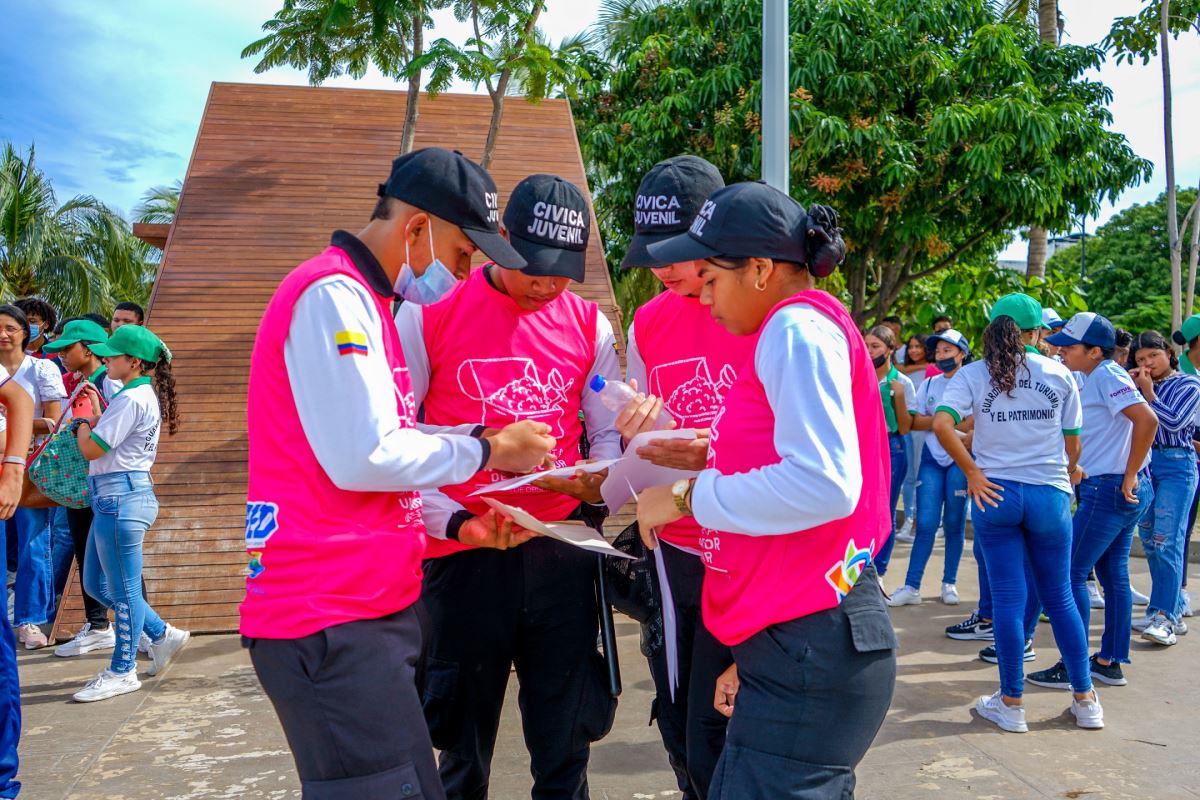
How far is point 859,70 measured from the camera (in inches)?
455

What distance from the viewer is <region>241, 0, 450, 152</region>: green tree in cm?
864

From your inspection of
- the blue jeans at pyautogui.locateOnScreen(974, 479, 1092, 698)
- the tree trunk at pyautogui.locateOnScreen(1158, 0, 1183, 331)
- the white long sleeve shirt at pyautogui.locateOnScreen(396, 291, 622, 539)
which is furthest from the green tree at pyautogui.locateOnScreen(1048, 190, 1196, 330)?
Result: the white long sleeve shirt at pyautogui.locateOnScreen(396, 291, 622, 539)

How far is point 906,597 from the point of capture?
6.80 m

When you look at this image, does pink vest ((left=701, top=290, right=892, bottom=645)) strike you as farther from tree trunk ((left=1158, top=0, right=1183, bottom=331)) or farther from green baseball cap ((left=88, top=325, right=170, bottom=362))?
tree trunk ((left=1158, top=0, right=1183, bottom=331))

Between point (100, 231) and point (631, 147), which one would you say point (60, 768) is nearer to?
point (631, 147)

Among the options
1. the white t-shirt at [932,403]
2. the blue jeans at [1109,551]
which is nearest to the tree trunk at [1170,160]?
the white t-shirt at [932,403]

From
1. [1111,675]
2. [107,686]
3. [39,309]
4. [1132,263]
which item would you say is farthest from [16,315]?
[1132,263]

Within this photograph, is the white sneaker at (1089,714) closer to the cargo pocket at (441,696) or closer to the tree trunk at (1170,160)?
the cargo pocket at (441,696)

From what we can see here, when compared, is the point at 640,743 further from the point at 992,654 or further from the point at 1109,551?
the point at 1109,551

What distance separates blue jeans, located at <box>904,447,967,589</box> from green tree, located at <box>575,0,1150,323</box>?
512 centimetres

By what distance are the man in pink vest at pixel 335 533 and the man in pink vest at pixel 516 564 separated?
67 cm

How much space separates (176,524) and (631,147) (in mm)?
7931

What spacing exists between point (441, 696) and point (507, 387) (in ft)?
2.92

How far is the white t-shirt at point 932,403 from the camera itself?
22.6 ft
